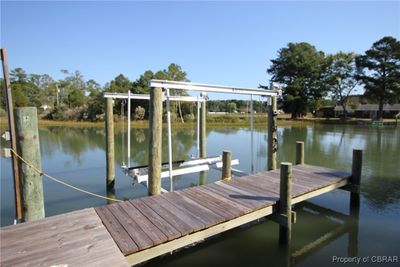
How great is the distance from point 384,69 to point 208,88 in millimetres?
38467

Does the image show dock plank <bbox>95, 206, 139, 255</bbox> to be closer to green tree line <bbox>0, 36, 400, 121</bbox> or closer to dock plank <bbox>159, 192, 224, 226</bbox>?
dock plank <bbox>159, 192, 224, 226</bbox>

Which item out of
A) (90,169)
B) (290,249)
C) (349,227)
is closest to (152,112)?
(290,249)

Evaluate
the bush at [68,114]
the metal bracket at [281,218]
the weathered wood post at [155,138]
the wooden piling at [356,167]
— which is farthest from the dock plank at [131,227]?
the bush at [68,114]

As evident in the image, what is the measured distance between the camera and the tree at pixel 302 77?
38500 mm

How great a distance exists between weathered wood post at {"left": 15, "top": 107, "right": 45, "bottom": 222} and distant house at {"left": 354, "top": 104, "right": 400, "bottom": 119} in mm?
48879

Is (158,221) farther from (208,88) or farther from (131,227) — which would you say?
(208,88)

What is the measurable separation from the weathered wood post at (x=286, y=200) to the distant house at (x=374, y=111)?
4613 centimetres

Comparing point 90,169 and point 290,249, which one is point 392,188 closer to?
point 290,249

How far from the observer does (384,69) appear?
34.1 m

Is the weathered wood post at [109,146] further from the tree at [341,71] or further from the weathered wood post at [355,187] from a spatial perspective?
the tree at [341,71]

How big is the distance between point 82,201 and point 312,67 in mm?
39412

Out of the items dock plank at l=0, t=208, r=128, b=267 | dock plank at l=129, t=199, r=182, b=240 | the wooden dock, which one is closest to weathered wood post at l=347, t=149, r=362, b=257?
the wooden dock

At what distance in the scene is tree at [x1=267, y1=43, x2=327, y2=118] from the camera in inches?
1516

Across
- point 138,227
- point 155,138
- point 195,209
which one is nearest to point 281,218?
point 195,209
